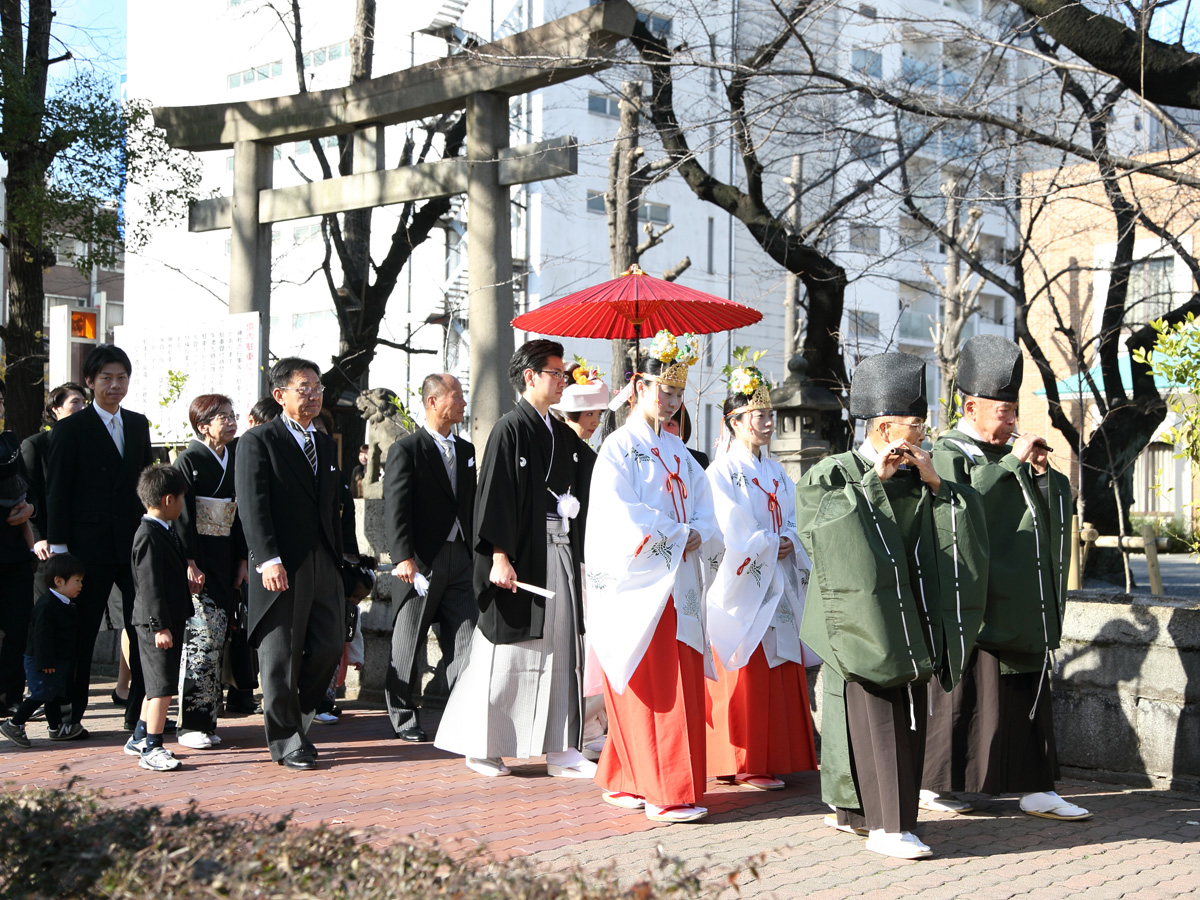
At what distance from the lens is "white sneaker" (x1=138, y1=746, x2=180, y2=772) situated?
19.4 ft

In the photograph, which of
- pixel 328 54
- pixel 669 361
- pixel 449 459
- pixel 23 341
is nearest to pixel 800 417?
pixel 449 459

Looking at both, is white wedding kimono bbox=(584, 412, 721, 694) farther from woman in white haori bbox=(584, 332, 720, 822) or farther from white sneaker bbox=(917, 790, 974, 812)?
white sneaker bbox=(917, 790, 974, 812)

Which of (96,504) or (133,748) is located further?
(96,504)

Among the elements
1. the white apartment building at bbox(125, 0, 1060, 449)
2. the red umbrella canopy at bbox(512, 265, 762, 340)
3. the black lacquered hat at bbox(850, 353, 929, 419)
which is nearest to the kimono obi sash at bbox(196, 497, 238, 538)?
the red umbrella canopy at bbox(512, 265, 762, 340)

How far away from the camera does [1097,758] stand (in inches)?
236

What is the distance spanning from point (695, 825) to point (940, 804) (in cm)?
116

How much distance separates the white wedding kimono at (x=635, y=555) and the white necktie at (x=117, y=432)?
331 cm

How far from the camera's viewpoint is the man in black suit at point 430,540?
674cm

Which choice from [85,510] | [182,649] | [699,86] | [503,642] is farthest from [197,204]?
[699,86]

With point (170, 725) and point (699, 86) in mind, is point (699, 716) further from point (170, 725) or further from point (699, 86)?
point (699, 86)

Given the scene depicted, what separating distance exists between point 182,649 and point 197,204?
22.7ft

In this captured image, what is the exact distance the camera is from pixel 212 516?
700 centimetres

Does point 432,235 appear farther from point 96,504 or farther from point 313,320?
point 96,504

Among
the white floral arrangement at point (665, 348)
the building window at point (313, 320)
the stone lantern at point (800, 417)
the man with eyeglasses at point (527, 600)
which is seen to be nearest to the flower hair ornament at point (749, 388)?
the white floral arrangement at point (665, 348)
